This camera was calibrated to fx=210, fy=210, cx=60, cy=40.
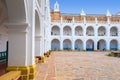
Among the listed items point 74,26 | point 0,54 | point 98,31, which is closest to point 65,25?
point 74,26

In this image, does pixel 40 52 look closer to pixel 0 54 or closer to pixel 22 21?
pixel 0 54

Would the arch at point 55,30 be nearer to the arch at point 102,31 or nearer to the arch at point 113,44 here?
the arch at point 102,31

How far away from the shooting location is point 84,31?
1839 inches

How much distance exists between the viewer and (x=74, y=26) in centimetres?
4728

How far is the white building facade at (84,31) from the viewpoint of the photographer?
47.1 m

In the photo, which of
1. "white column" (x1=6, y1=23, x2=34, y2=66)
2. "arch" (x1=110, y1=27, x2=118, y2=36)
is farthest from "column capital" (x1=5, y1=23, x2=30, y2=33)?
"arch" (x1=110, y1=27, x2=118, y2=36)

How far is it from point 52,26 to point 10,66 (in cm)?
4112

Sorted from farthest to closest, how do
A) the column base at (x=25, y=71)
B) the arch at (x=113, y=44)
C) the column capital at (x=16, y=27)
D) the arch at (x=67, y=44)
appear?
the arch at (x=113, y=44) < the arch at (x=67, y=44) < the column base at (x=25, y=71) < the column capital at (x=16, y=27)

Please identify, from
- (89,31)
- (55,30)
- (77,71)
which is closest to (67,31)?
(55,30)

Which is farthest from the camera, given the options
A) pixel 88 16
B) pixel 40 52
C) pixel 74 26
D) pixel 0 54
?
pixel 88 16

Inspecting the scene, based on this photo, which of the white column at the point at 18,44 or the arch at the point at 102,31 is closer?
the white column at the point at 18,44

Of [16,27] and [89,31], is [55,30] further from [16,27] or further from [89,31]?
[16,27]

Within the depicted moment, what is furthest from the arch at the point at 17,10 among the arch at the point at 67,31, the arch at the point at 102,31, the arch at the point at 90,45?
the arch at the point at 102,31

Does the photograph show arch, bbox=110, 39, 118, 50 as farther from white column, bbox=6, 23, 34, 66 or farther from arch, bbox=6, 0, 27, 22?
arch, bbox=6, 0, 27, 22
